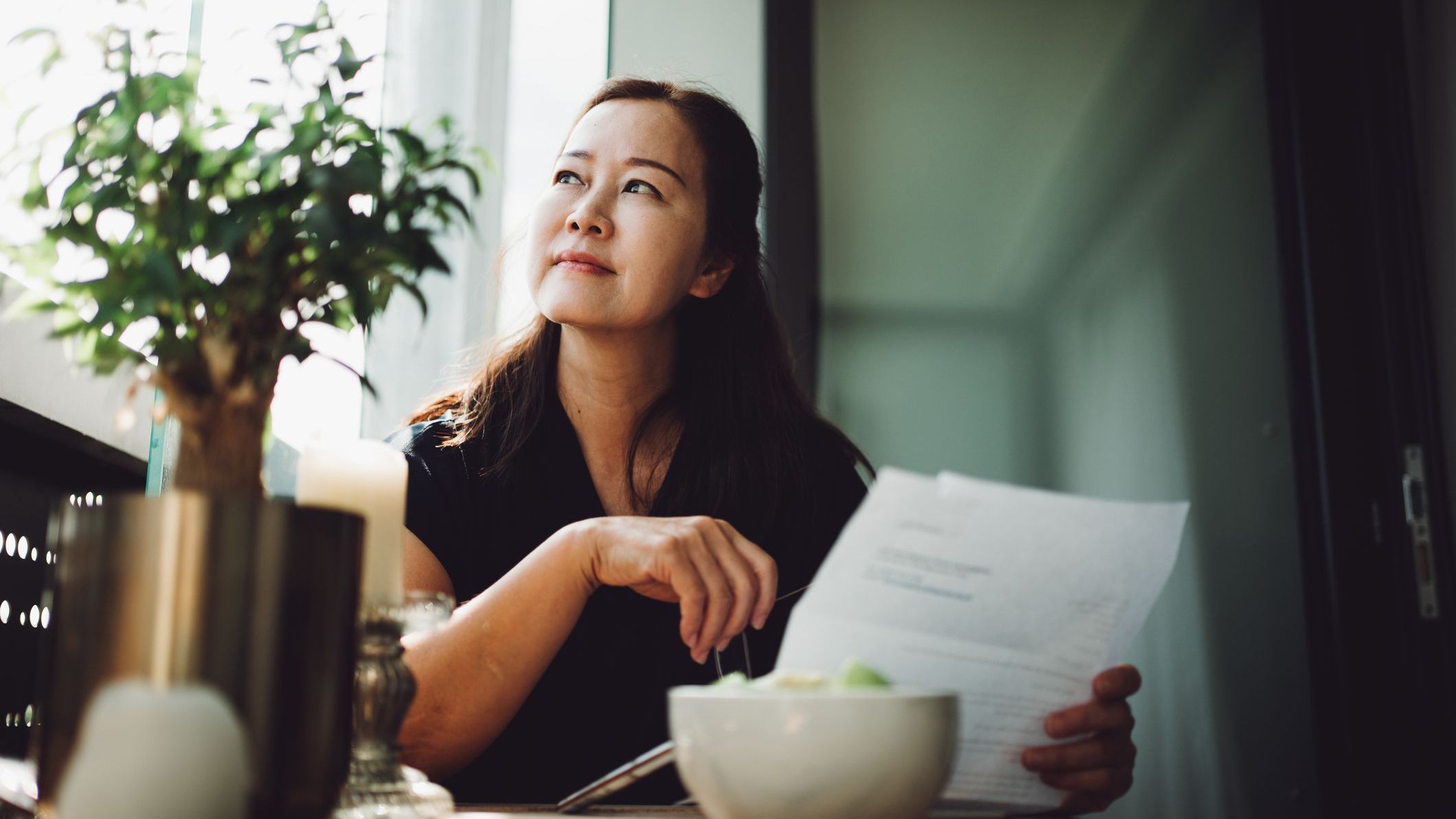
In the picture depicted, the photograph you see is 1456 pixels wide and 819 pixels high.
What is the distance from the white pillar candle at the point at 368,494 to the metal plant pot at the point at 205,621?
0.39 ft

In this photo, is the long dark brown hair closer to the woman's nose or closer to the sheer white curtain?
the woman's nose

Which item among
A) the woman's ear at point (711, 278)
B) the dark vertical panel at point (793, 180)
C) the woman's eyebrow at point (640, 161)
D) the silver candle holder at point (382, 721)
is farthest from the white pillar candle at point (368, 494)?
the dark vertical panel at point (793, 180)

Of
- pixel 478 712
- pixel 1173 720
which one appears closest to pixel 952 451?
pixel 1173 720

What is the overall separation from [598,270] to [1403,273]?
1407mm

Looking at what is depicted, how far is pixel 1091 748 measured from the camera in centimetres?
73

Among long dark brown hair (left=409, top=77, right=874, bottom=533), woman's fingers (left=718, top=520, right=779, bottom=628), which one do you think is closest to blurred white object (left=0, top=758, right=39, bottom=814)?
woman's fingers (left=718, top=520, right=779, bottom=628)

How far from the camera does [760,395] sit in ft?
5.11

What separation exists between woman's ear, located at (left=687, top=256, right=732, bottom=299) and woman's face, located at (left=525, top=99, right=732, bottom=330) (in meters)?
0.04

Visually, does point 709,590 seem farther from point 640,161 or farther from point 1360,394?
point 1360,394

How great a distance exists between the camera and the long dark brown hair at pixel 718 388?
139 centimetres

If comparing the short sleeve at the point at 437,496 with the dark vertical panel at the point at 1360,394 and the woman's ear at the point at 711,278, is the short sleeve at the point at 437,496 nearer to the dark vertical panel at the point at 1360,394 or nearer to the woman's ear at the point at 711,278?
the woman's ear at the point at 711,278

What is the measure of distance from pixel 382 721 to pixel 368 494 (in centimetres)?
12

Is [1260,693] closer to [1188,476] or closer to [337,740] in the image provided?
[1188,476]

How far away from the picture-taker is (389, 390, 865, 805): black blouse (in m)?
1.20
